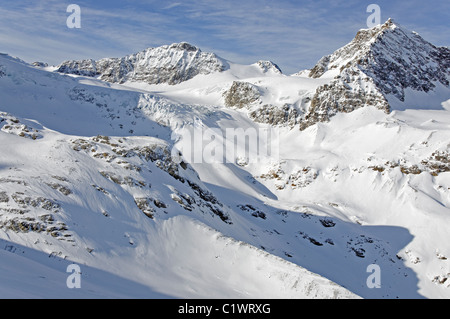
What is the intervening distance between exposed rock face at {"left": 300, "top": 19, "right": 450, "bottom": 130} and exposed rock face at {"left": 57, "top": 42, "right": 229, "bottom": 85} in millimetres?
57895

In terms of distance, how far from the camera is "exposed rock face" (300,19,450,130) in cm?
8175

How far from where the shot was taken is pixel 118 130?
75.4 meters

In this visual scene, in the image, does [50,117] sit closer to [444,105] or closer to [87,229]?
[87,229]

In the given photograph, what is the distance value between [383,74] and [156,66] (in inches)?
3704

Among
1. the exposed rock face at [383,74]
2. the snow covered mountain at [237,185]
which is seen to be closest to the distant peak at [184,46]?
the snow covered mountain at [237,185]

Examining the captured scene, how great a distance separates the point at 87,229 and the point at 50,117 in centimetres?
5841

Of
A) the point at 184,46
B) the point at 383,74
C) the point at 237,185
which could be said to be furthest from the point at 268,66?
the point at 237,185

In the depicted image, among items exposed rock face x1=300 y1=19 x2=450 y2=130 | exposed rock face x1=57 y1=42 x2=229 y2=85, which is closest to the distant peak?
exposed rock face x1=57 y1=42 x2=229 y2=85

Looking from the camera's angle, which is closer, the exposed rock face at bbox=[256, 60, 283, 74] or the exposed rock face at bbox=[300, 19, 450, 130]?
the exposed rock face at bbox=[300, 19, 450, 130]

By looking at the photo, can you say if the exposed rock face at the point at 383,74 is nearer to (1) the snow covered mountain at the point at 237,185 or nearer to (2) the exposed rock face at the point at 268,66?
(1) the snow covered mountain at the point at 237,185

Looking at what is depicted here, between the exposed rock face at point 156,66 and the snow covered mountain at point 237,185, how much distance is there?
98.7 feet

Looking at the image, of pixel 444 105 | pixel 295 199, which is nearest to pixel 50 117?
pixel 295 199

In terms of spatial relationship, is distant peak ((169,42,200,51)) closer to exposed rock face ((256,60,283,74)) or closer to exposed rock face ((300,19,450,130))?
exposed rock face ((256,60,283,74))

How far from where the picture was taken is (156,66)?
149250 millimetres
